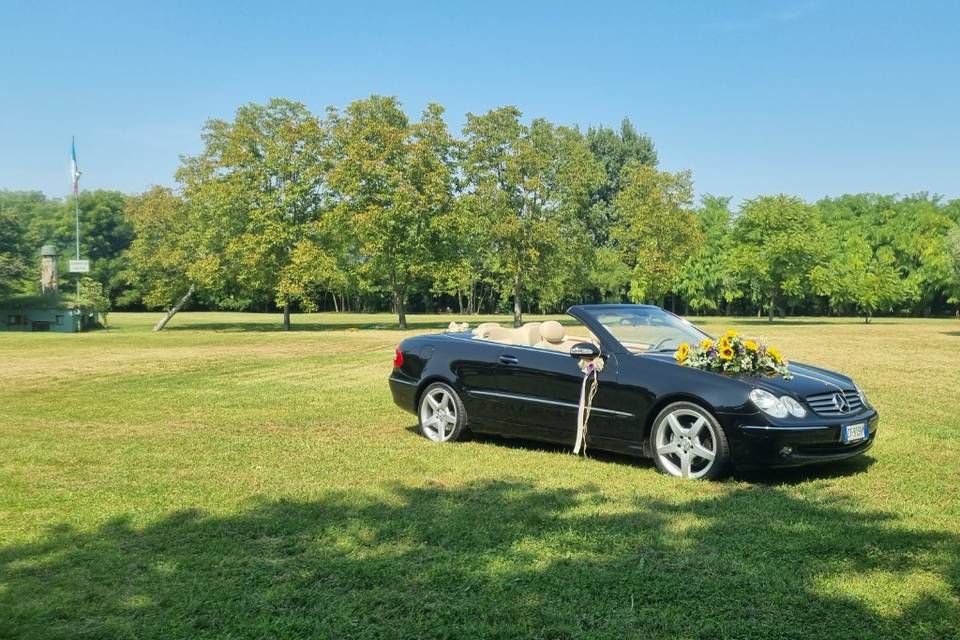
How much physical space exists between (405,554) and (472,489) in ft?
5.80

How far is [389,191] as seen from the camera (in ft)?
139

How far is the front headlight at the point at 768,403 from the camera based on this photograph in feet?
21.8

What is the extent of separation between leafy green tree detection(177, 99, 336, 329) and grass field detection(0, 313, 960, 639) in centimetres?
3360

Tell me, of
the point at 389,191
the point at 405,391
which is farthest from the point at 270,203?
the point at 405,391

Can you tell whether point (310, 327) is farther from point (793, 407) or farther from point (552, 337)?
point (793, 407)

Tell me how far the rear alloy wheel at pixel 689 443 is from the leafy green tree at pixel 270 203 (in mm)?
36213

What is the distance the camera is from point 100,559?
4.73 meters

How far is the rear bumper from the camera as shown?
9.17 m

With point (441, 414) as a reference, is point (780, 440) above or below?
above

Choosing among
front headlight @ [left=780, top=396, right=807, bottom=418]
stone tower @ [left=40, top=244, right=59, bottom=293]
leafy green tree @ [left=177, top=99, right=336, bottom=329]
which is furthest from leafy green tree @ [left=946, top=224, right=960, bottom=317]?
stone tower @ [left=40, top=244, right=59, bottom=293]

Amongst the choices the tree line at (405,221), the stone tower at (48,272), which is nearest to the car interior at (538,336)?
the tree line at (405,221)

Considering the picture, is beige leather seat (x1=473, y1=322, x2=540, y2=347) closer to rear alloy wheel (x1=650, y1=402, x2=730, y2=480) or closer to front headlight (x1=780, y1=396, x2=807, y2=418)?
rear alloy wheel (x1=650, y1=402, x2=730, y2=480)

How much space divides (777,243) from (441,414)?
48.6 meters

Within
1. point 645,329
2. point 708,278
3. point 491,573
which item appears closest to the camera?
point 491,573
